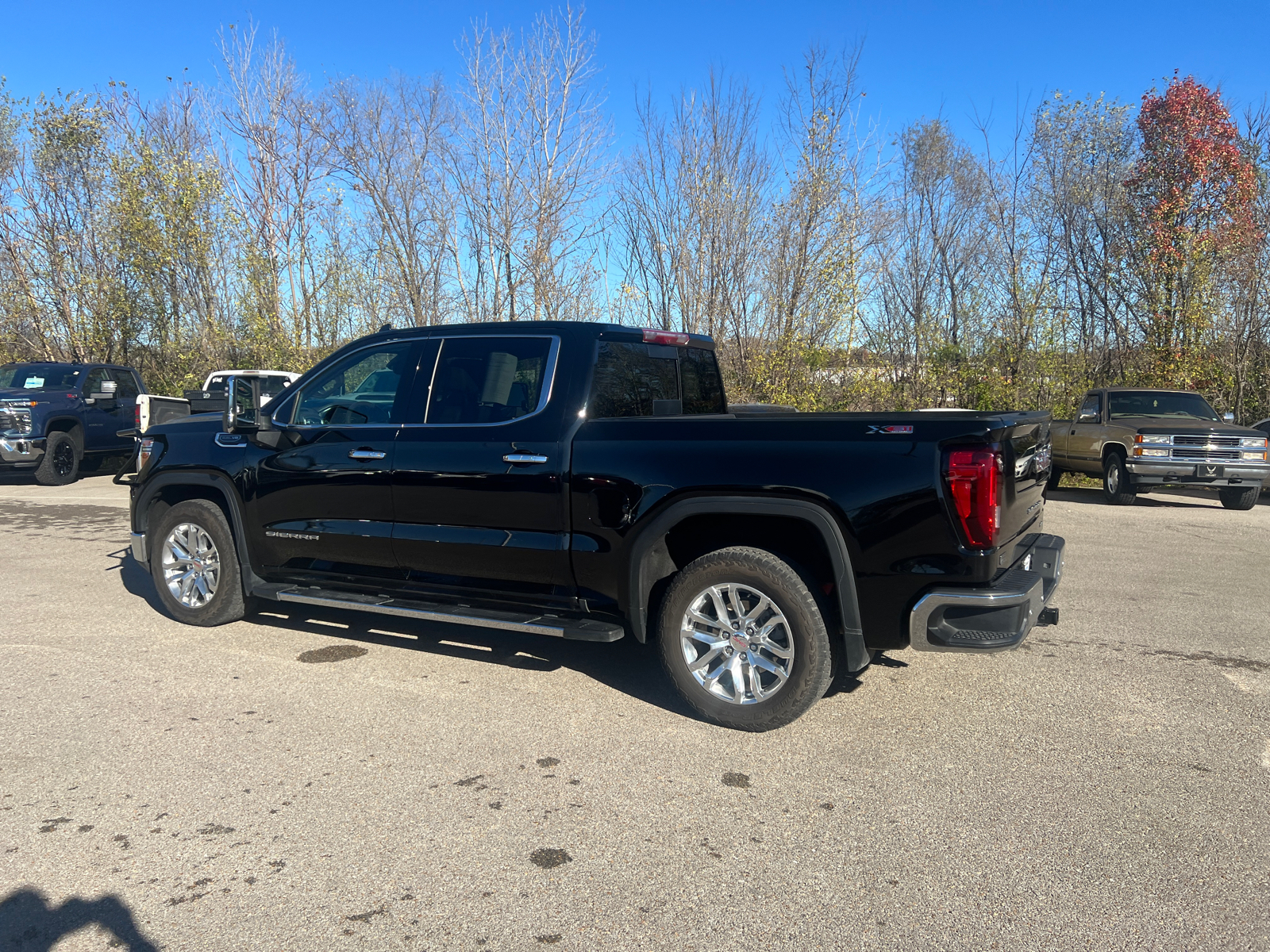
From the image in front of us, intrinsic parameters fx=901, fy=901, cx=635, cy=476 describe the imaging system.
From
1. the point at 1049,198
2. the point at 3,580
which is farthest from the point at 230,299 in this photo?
the point at 1049,198

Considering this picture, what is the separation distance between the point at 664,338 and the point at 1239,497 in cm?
1104

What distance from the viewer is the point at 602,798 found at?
3553 mm

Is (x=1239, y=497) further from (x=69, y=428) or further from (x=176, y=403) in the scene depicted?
(x=69, y=428)

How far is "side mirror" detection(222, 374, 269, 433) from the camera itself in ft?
18.1

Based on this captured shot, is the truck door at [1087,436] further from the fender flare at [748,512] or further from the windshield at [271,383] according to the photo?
the windshield at [271,383]

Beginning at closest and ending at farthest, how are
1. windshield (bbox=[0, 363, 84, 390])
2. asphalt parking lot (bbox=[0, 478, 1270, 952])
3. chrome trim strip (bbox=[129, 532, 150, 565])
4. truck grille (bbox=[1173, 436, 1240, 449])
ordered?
asphalt parking lot (bbox=[0, 478, 1270, 952]) → chrome trim strip (bbox=[129, 532, 150, 565]) → truck grille (bbox=[1173, 436, 1240, 449]) → windshield (bbox=[0, 363, 84, 390])

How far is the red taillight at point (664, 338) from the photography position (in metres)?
5.20

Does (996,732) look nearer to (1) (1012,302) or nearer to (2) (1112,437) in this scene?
(2) (1112,437)

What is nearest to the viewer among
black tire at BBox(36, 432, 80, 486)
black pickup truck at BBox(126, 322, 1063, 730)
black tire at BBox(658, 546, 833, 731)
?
black pickup truck at BBox(126, 322, 1063, 730)

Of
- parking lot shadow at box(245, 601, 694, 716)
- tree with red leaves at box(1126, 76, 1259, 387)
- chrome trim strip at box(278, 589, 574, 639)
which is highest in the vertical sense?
tree with red leaves at box(1126, 76, 1259, 387)

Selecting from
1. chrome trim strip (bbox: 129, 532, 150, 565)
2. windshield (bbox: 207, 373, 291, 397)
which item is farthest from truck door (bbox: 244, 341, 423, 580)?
windshield (bbox: 207, 373, 291, 397)

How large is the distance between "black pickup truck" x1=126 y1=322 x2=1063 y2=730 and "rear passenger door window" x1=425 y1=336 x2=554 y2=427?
14 mm

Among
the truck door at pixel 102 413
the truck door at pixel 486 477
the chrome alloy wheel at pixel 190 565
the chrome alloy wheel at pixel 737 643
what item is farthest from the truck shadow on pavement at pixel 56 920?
the truck door at pixel 102 413

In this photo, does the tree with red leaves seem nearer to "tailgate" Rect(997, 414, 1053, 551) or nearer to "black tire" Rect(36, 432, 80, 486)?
"tailgate" Rect(997, 414, 1053, 551)
